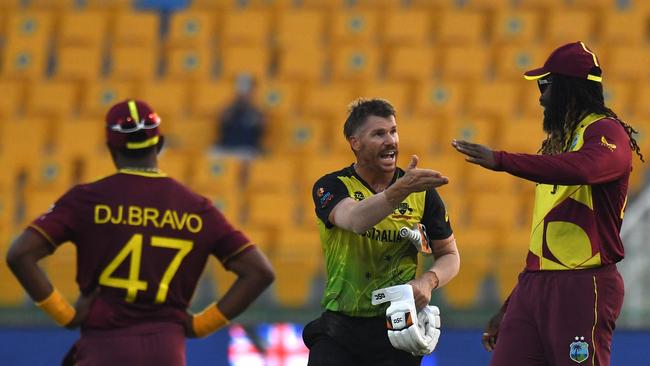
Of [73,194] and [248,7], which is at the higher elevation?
[248,7]

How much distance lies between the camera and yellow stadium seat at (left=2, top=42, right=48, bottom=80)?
51.9ft

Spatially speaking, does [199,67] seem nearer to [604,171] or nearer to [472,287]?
[472,287]

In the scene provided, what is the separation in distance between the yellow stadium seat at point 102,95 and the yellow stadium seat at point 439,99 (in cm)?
333

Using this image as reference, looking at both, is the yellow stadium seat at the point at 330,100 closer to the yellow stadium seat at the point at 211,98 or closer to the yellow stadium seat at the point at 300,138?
the yellow stadium seat at the point at 300,138

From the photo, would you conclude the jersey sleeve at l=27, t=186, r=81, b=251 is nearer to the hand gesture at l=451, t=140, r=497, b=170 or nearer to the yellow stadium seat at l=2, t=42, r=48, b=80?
the hand gesture at l=451, t=140, r=497, b=170

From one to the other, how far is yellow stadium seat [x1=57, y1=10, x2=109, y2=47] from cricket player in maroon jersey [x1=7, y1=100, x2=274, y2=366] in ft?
34.8

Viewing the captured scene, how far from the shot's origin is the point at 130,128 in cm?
584

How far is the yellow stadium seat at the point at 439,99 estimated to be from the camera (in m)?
14.6

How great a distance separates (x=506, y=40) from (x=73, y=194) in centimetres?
1050

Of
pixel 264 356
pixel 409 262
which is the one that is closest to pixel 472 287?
pixel 264 356

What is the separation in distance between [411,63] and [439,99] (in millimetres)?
774

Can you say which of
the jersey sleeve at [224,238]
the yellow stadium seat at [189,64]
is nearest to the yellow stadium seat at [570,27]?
the yellow stadium seat at [189,64]

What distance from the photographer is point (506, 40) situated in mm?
15578

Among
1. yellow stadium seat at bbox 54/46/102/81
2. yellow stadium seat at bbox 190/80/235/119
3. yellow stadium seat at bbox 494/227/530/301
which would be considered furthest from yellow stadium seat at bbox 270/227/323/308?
yellow stadium seat at bbox 54/46/102/81
